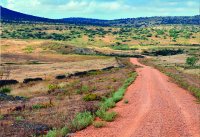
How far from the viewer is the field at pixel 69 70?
76.2 ft

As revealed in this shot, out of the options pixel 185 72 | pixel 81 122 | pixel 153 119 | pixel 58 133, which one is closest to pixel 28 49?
pixel 185 72

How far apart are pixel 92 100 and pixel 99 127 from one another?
1025 cm

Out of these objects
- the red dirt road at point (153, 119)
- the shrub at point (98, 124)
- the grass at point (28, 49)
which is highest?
the shrub at point (98, 124)

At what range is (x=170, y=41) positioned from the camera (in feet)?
601

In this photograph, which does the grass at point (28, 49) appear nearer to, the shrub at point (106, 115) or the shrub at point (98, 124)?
the shrub at point (106, 115)

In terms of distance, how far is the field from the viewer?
76.2ft

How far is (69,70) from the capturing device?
7812cm

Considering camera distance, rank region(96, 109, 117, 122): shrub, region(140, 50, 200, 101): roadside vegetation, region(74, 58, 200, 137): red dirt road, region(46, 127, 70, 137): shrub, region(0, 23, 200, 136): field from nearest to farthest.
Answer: region(46, 127, 70, 137): shrub < region(74, 58, 200, 137): red dirt road < region(96, 109, 117, 122): shrub < region(0, 23, 200, 136): field < region(140, 50, 200, 101): roadside vegetation

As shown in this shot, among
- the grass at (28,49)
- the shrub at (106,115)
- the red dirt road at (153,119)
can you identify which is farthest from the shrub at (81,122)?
the grass at (28,49)

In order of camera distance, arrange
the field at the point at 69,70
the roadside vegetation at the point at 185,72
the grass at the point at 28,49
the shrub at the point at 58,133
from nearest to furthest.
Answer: the shrub at the point at 58,133, the field at the point at 69,70, the roadside vegetation at the point at 185,72, the grass at the point at 28,49

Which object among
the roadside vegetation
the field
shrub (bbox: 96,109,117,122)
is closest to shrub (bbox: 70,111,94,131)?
the field

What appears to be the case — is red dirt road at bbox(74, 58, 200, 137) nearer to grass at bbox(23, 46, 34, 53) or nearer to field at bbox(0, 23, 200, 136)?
field at bbox(0, 23, 200, 136)

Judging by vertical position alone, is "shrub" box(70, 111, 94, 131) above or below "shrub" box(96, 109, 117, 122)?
above

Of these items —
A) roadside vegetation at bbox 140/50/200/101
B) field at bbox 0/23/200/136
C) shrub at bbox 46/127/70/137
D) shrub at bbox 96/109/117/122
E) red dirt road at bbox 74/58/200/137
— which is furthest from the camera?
roadside vegetation at bbox 140/50/200/101
